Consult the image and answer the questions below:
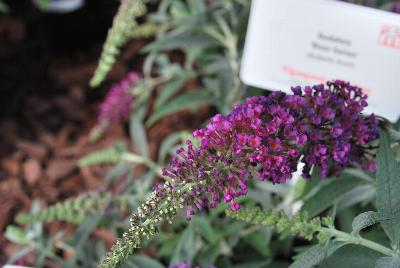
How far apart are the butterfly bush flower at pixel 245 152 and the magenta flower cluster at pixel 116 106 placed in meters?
0.97

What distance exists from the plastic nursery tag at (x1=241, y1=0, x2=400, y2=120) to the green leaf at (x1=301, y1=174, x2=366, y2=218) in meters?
0.17

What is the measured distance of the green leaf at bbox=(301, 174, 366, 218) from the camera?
1270mm

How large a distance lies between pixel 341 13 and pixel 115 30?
570 millimetres

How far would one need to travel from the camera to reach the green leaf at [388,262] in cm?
95

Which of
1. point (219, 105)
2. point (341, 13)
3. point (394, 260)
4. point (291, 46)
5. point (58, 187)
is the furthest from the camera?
point (58, 187)

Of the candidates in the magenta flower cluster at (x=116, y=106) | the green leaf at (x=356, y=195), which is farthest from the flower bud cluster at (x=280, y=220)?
the magenta flower cluster at (x=116, y=106)

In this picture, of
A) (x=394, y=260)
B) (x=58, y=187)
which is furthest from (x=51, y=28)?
(x=394, y=260)

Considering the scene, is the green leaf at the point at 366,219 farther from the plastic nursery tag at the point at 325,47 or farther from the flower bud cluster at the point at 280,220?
the plastic nursery tag at the point at 325,47

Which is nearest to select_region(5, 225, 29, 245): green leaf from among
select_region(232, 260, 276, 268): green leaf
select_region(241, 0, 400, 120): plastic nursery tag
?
select_region(232, 260, 276, 268): green leaf

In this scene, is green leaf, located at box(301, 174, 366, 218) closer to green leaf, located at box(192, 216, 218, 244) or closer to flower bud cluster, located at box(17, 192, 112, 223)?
green leaf, located at box(192, 216, 218, 244)

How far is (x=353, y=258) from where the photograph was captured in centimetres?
109

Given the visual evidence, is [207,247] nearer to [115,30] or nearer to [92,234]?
[92,234]

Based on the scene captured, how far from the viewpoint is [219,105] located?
1774 mm

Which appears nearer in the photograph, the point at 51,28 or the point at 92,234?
the point at 92,234
